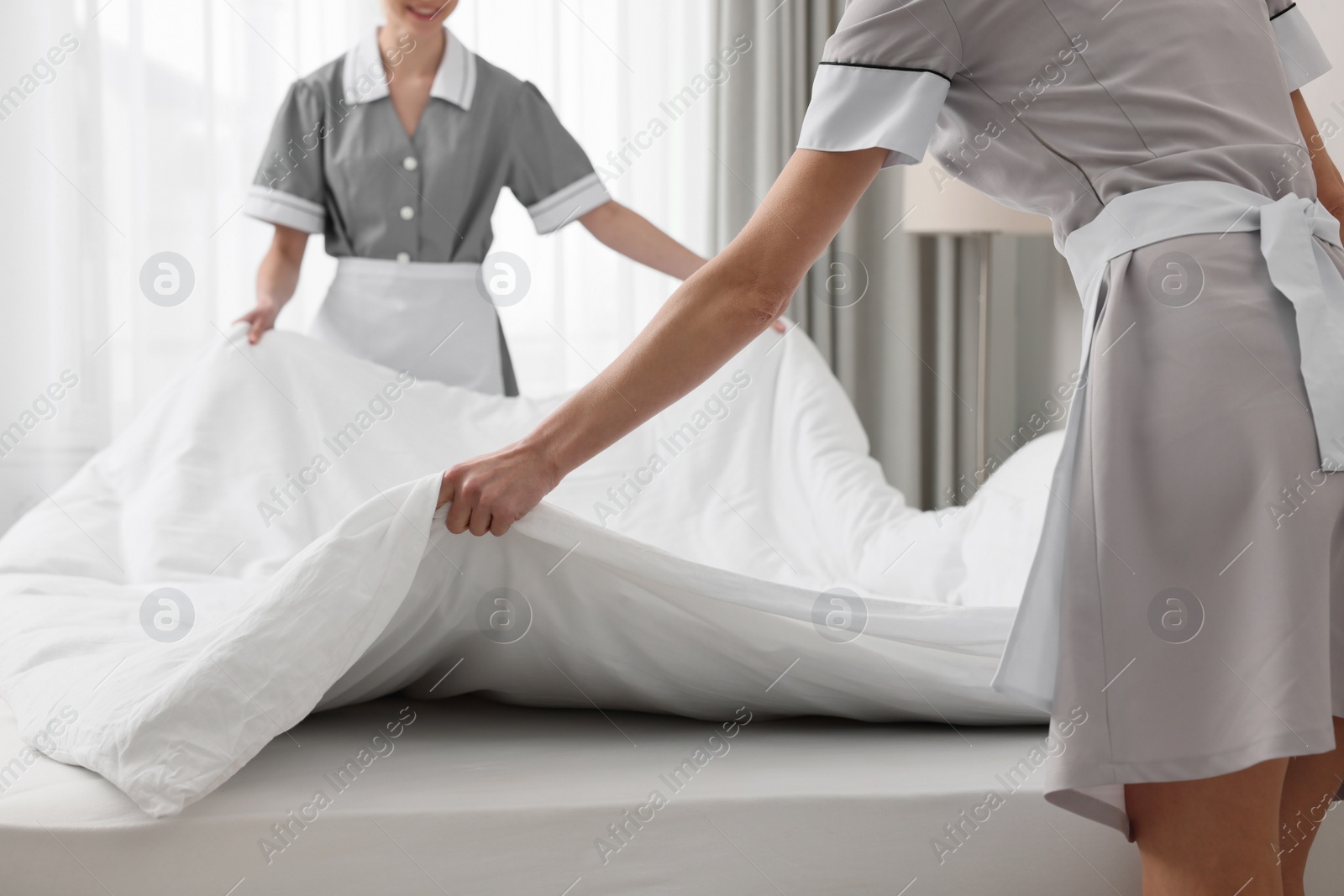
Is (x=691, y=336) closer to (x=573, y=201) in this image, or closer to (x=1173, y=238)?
(x=1173, y=238)

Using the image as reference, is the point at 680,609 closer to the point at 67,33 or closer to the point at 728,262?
the point at 728,262

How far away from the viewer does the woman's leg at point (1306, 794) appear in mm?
720

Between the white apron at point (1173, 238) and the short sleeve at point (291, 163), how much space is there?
5.57 feet

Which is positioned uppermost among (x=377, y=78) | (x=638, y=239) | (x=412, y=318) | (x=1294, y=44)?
(x=377, y=78)

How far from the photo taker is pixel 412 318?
6.57 feet

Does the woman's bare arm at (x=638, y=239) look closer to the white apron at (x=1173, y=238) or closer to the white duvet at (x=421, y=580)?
the white duvet at (x=421, y=580)

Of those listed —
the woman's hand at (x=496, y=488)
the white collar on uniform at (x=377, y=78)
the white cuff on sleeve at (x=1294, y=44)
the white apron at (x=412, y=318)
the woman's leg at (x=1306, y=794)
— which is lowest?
the woman's leg at (x=1306, y=794)

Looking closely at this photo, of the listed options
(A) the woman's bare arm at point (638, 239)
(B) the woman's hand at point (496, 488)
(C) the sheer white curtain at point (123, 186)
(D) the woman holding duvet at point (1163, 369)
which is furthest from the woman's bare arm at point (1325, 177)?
(C) the sheer white curtain at point (123, 186)

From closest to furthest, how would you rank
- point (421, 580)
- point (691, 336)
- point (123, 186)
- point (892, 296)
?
1. point (691, 336)
2. point (421, 580)
3. point (123, 186)
4. point (892, 296)

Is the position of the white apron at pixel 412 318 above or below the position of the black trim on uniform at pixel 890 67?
below

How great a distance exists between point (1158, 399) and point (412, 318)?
158 centimetres

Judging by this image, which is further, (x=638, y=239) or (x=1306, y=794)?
(x=638, y=239)

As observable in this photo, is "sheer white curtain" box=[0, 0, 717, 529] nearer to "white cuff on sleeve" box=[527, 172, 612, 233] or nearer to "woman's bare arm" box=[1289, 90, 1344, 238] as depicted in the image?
"white cuff on sleeve" box=[527, 172, 612, 233]

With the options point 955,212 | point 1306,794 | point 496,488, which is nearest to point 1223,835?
point 1306,794
